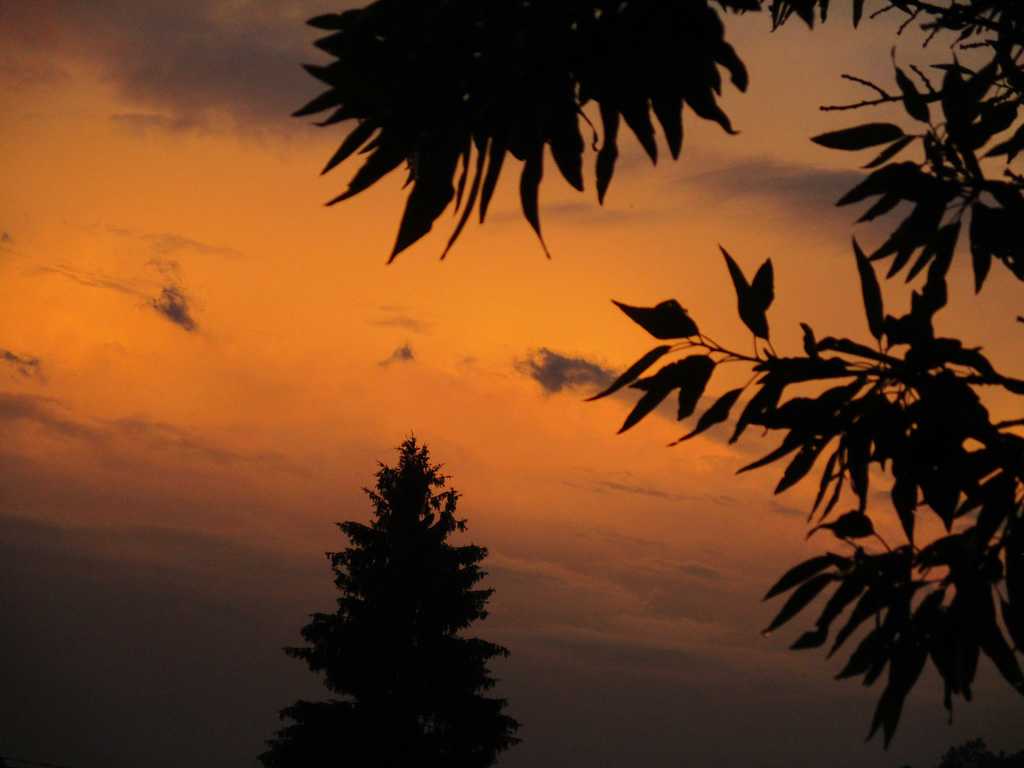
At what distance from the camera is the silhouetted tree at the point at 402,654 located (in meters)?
19.6

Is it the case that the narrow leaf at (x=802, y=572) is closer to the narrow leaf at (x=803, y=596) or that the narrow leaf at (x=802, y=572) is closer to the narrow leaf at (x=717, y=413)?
the narrow leaf at (x=803, y=596)

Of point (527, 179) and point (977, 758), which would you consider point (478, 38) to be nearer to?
point (527, 179)

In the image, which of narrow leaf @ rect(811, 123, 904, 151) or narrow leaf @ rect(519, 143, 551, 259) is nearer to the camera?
narrow leaf @ rect(519, 143, 551, 259)

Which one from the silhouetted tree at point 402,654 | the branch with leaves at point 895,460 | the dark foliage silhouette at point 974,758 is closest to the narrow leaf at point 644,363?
the branch with leaves at point 895,460

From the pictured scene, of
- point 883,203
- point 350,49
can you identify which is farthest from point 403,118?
point 883,203

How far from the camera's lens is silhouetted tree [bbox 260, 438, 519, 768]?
19.6 meters

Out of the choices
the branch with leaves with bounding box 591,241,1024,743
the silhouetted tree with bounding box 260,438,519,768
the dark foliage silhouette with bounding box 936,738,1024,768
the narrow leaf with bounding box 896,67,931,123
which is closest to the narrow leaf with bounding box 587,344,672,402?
the branch with leaves with bounding box 591,241,1024,743

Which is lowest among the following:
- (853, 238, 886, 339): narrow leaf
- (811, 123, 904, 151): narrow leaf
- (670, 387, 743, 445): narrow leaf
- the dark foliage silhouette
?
the dark foliage silhouette

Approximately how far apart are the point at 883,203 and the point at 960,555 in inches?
40.3

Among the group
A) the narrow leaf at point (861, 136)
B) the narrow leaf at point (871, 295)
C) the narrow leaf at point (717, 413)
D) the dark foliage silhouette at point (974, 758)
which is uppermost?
the narrow leaf at point (861, 136)

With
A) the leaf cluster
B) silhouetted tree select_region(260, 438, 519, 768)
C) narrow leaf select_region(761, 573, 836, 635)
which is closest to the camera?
the leaf cluster

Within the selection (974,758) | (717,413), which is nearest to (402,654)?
(717,413)

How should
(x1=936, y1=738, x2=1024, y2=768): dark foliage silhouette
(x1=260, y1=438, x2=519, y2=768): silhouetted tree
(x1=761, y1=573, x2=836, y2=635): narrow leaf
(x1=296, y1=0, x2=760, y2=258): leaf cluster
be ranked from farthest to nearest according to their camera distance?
(x1=936, y1=738, x2=1024, y2=768): dark foliage silhouette → (x1=260, y1=438, x2=519, y2=768): silhouetted tree → (x1=761, y1=573, x2=836, y2=635): narrow leaf → (x1=296, y1=0, x2=760, y2=258): leaf cluster

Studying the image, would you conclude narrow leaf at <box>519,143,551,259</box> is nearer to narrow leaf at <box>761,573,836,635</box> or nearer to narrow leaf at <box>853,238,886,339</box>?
narrow leaf at <box>853,238,886,339</box>
